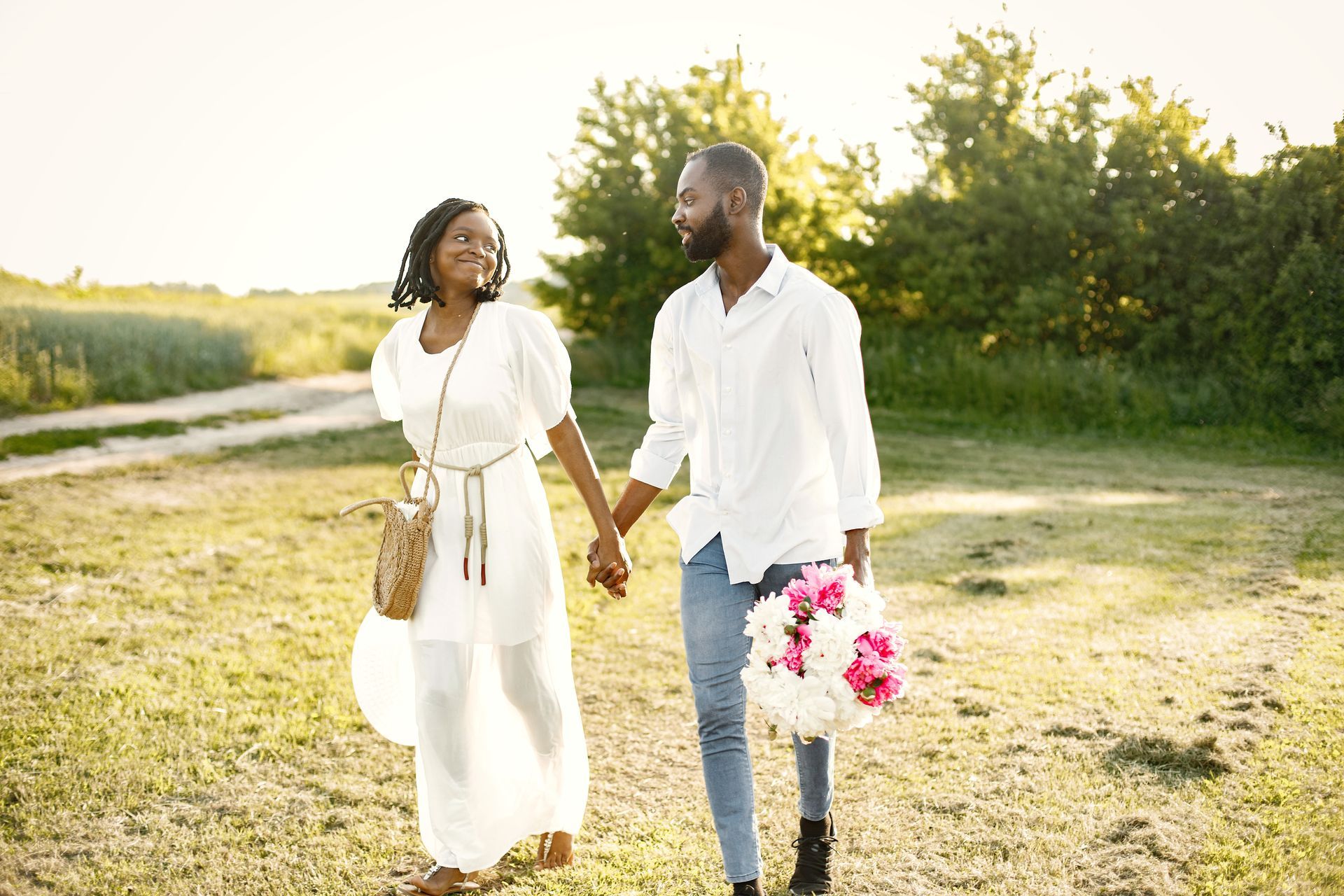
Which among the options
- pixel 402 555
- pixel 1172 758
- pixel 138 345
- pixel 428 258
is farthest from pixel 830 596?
pixel 138 345

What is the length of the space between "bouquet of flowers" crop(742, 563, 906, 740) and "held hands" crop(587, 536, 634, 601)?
2.71 ft

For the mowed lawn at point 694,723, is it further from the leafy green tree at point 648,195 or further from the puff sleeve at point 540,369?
the leafy green tree at point 648,195

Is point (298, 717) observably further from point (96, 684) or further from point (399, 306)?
point (399, 306)

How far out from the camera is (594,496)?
3.95m

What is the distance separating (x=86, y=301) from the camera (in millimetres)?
27734

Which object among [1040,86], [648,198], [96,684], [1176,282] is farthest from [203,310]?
[96,684]

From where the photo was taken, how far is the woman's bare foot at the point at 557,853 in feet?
13.7

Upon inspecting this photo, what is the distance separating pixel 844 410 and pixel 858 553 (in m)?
0.43

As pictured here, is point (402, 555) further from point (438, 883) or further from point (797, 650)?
point (797, 650)

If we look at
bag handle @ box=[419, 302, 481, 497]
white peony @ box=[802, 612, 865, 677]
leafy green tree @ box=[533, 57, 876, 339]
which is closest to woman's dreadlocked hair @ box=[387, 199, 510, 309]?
bag handle @ box=[419, 302, 481, 497]

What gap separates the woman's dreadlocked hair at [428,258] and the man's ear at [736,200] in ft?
3.30

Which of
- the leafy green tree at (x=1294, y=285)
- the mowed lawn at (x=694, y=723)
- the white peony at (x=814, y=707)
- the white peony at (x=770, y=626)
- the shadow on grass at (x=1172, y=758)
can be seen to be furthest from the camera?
the leafy green tree at (x=1294, y=285)

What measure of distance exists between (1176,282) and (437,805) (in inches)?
746

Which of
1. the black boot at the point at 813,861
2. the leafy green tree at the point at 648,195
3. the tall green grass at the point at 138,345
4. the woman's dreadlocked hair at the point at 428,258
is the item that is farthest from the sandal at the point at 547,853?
the leafy green tree at the point at 648,195
